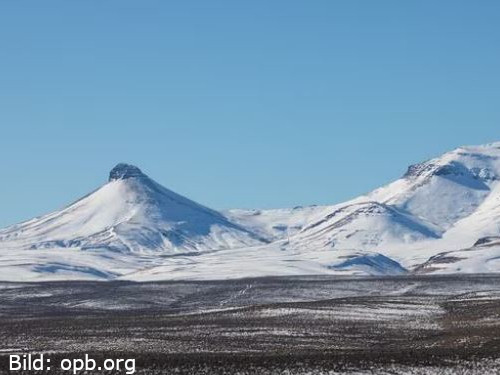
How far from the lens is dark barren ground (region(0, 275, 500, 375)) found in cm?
4784

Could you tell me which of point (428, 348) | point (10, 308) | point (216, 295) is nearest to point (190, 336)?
point (428, 348)

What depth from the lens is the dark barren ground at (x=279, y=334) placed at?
47.8 meters

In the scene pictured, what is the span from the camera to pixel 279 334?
64562 mm

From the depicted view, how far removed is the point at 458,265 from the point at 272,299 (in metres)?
81.9

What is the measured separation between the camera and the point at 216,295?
126 meters

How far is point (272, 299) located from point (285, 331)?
163 ft

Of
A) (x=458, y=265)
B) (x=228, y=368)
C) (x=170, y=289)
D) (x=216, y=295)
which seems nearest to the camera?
A: (x=228, y=368)

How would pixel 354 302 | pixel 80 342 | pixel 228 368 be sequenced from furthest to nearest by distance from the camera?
pixel 354 302 < pixel 80 342 < pixel 228 368

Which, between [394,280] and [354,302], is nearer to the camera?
[354,302]

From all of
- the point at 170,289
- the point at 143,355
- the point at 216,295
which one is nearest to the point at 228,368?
the point at 143,355

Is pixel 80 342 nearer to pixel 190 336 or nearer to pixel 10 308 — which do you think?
pixel 190 336

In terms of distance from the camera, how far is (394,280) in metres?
144

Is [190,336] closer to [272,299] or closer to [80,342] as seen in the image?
[80,342]

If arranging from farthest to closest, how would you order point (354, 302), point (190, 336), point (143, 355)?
1. point (354, 302)
2. point (190, 336)
3. point (143, 355)
